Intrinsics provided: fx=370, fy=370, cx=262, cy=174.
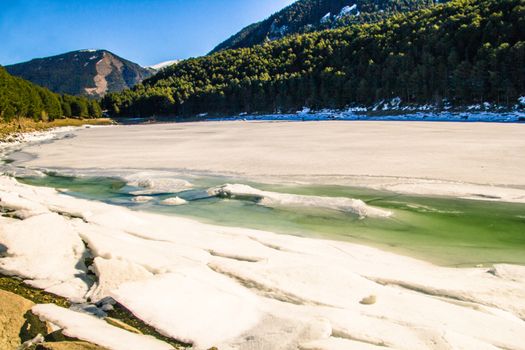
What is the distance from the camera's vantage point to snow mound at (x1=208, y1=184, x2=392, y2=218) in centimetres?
847

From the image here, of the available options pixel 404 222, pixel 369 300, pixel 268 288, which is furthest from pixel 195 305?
pixel 404 222

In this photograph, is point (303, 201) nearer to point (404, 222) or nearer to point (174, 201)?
point (404, 222)

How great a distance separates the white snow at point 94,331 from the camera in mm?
3156

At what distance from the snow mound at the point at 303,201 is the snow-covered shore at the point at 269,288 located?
215cm

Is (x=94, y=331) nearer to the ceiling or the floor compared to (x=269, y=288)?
nearer to the ceiling

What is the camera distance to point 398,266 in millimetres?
5477

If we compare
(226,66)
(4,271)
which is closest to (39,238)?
(4,271)

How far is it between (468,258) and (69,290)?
5.88 m

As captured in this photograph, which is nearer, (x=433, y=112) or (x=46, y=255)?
(x=46, y=255)

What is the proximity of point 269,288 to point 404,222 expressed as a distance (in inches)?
178

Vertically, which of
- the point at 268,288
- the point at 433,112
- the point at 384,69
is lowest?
the point at 268,288

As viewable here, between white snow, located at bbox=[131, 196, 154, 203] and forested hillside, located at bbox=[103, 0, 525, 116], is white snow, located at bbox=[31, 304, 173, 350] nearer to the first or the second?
white snow, located at bbox=[131, 196, 154, 203]

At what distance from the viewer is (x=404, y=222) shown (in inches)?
311

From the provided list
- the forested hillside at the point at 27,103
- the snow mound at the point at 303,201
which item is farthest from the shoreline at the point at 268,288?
the forested hillside at the point at 27,103
